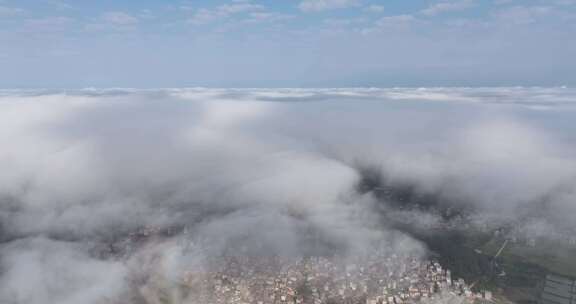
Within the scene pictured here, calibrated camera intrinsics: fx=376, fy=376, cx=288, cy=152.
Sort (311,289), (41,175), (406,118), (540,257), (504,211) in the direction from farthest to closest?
(406,118), (41,175), (504,211), (540,257), (311,289)

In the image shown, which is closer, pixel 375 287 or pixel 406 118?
pixel 375 287

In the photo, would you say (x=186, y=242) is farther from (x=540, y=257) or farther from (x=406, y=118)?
(x=406, y=118)

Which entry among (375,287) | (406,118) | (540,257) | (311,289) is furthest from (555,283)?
(406,118)

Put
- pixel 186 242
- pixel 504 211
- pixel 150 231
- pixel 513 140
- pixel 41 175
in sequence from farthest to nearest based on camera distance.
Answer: pixel 513 140 < pixel 41 175 < pixel 504 211 < pixel 150 231 < pixel 186 242

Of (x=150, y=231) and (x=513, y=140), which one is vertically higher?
(x=513, y=140)

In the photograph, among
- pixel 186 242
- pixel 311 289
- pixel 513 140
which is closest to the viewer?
pixel 311 289

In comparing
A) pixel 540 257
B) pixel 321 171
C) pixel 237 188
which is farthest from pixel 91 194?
pixel 540 257

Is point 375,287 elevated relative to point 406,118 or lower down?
lower down

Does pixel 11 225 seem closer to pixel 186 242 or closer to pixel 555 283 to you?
pixel 186 242

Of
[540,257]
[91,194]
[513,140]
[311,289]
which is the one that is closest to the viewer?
[311,289]
